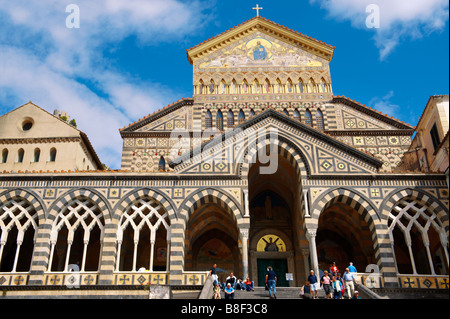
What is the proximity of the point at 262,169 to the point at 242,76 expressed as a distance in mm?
11017

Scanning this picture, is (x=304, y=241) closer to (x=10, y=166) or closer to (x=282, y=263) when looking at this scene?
(x=282, y=263)

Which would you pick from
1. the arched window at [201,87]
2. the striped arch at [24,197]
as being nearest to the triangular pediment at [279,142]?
the striped arch at [24,197]

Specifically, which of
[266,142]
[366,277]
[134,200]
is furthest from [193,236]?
[366,277]

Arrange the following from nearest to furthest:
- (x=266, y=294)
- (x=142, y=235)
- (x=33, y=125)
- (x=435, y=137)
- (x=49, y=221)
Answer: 1. (x=266, y=294)
2. (x=49, y=221)
3. (x=435, y=137)
4. (x=142, y=235)
5. (x=33, y=125)

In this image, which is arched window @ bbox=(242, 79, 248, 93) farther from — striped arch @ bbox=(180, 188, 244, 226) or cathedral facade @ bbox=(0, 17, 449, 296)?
striped arch @ bbox=(180, 188, 244, 226)

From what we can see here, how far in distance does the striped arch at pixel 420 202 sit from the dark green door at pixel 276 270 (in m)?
7.75

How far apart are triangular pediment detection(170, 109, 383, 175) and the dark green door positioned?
714cm

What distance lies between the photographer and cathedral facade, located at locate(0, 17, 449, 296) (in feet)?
76.8

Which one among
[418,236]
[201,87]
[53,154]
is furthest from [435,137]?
[53,154]

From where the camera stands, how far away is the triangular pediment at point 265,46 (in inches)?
1446

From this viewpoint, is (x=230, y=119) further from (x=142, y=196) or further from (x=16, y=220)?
(x=16, y=220)

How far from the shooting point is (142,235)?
28.1m

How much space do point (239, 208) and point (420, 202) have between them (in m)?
9.93

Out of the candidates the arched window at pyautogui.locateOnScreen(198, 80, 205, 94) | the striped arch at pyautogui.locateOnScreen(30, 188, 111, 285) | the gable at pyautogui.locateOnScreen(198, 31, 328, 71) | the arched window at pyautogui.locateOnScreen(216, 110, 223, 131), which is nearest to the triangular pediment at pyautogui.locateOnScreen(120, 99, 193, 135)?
the arched window at pyautogui.locateOnScreen(198, 80, 205, 94)
